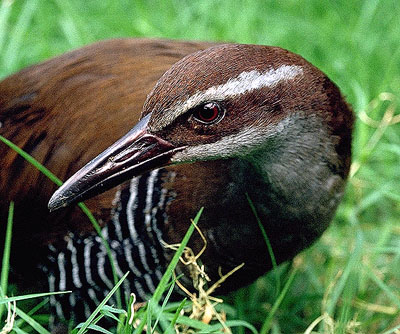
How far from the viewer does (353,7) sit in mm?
4988

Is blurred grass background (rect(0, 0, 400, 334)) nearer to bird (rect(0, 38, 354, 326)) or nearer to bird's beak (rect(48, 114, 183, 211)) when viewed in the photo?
bird (rect(0, 38, 354, 326))

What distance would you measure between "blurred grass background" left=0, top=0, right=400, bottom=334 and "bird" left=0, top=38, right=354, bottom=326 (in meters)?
0.56

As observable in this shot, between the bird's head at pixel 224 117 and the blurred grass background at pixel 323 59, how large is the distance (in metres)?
0.93

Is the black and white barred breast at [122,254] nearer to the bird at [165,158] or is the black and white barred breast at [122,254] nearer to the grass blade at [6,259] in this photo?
the bird at [165,158]

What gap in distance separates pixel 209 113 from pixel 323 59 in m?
2.31

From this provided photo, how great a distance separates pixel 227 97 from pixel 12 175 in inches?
43.6

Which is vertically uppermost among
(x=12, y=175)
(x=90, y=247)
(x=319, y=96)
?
(x=319, y=96)

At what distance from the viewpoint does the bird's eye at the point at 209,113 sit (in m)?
2.61

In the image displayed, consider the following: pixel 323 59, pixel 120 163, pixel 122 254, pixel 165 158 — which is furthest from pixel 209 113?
pixel 323 59

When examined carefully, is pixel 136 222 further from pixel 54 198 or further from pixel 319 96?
pixel 319 96

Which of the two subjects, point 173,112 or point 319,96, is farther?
point 319,96

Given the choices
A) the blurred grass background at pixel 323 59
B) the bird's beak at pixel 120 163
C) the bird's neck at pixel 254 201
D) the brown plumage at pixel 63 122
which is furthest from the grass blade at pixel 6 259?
the blurred grass background at pixel 323 59

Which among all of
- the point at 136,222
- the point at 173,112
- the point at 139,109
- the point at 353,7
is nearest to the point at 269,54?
the point at 173,112

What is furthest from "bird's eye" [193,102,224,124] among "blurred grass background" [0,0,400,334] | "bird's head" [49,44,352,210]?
"blurred grass background" [0,0,400,334]
